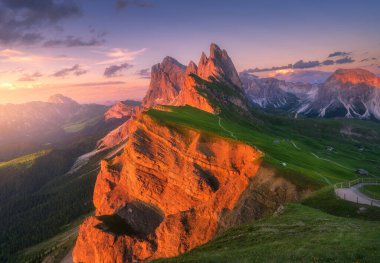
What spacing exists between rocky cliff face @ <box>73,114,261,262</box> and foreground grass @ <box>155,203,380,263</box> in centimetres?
2938

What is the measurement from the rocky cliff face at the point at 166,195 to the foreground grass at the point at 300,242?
29378mm

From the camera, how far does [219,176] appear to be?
84.1m

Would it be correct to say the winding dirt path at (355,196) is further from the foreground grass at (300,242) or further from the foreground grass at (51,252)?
the foreground grass at (51,252)

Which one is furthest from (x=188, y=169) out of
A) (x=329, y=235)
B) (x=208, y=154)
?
(x=329, y=235)

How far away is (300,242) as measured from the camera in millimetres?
33219

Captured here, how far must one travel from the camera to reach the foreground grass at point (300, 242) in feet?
91.6

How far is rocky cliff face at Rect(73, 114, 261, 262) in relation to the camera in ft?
257

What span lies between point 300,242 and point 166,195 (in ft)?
203

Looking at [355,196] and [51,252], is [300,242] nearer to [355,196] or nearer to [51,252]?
[355,196]

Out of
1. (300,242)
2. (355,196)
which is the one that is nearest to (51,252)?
(355,196)

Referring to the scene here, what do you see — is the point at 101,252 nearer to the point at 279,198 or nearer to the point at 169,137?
the point at 169,137

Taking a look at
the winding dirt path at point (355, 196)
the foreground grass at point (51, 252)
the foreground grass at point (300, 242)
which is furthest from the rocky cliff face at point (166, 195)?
the foreground grass at point (51, 252)

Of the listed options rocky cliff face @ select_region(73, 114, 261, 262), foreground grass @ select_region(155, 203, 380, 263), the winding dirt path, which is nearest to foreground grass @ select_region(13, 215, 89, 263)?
rocky cliff face @ select_region(73, 114, 261, 262)

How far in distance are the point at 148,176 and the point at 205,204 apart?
25144 mm
